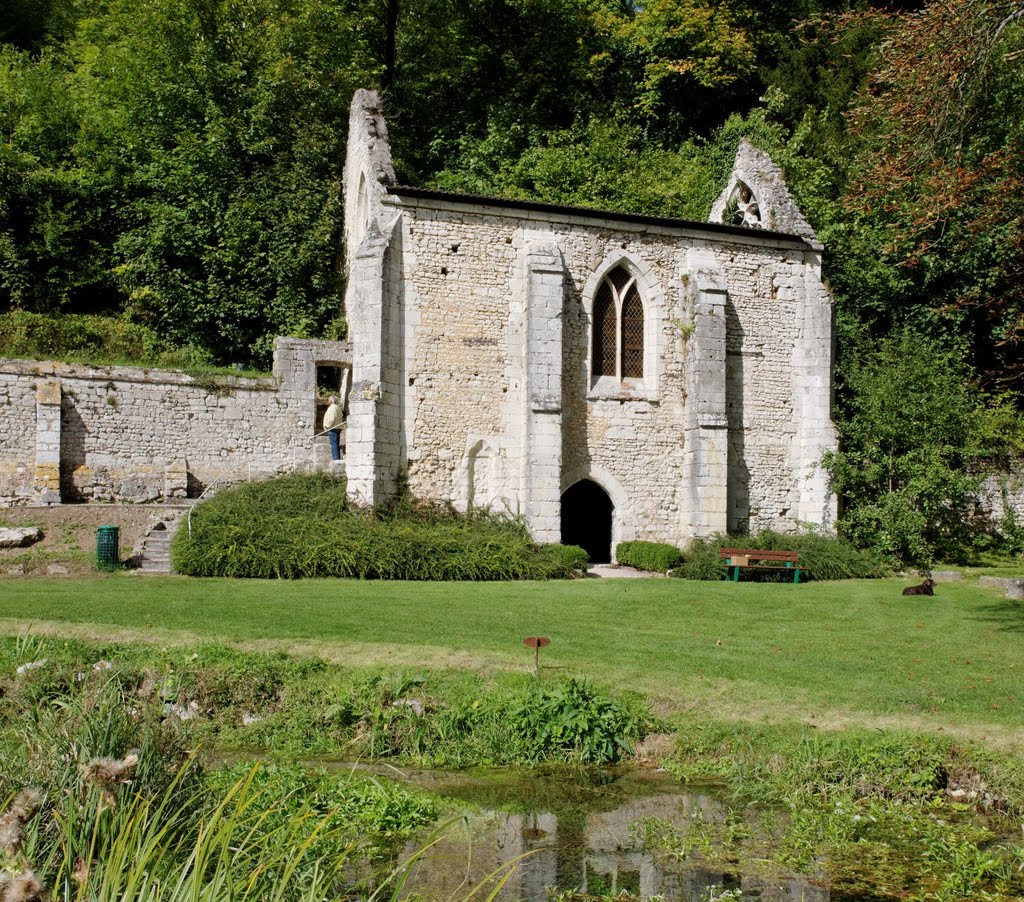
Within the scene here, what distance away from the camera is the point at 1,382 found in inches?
742

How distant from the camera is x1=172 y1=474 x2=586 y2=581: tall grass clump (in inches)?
586

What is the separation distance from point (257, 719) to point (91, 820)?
15.4 feet

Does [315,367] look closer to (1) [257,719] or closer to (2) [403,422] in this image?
(2) [403,422]

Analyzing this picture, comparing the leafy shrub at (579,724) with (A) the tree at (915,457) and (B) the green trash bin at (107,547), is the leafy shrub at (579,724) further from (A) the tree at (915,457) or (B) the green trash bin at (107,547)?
(A) the tree at (915,457)

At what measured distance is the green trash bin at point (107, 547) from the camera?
48.5 feet

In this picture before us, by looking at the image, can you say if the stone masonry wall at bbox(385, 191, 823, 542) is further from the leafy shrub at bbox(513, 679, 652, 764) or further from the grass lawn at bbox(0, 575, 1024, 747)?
the leafy shrub at bbox(513, 679, 652, 764)

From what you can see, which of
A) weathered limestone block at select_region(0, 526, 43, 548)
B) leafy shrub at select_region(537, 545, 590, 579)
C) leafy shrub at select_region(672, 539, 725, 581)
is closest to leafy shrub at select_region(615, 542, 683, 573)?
leafy shrub at select_region(672, 539, 725, 581)

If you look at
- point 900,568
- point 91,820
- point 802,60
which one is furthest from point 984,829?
point 802,60

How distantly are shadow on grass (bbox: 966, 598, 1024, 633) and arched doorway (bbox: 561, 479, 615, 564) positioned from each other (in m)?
9.14

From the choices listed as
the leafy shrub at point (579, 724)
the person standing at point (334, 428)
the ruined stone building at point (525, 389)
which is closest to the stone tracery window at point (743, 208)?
the ruined stone building at point (525, 389)

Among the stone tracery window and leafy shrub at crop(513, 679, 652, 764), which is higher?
the stone tracery window

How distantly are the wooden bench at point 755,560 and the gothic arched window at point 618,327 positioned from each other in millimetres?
4883

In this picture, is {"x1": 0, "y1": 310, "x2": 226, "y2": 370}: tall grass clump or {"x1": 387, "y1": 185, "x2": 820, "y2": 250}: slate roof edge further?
{"x1": 0, "y1": 310, "x2": 226, "y2": 370}: tall grass clump

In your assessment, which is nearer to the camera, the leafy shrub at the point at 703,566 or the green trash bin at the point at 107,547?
the green trash bin at the point at 107,547
